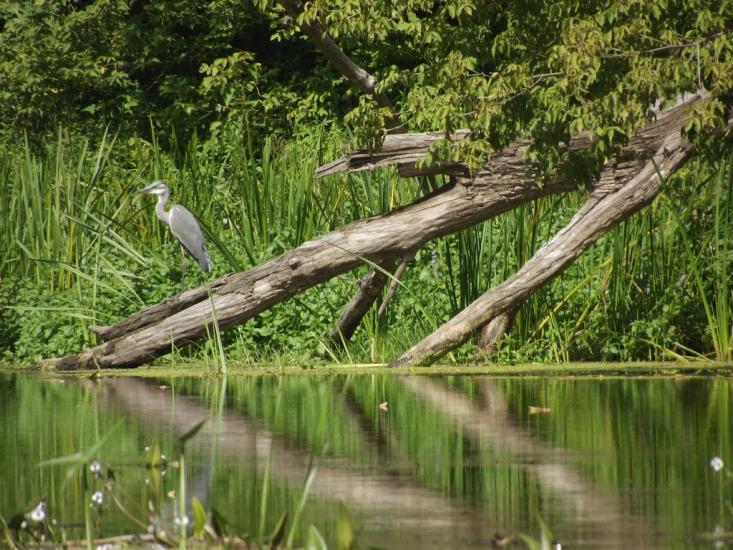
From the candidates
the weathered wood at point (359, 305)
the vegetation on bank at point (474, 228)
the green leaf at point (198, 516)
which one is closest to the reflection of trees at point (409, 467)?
the green leaf at point (198, 516)

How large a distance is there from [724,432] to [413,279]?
15.7 feet

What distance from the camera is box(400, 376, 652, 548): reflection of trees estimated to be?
3.59 m

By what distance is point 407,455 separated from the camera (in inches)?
200

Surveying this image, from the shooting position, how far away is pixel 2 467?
4.89 meters

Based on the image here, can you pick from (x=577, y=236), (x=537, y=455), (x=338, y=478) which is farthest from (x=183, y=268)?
(x=338, y=478)

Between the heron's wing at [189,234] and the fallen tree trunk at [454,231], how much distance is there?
98 cm

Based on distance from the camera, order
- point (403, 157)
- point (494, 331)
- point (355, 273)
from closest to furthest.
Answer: point (403, 157), point (494, 331), point (355, 273)

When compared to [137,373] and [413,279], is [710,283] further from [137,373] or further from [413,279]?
[137,373]

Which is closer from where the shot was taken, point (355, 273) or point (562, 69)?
point (562, 69)

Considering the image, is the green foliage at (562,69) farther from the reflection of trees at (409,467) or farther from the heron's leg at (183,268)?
the heron's leg at (183,268)

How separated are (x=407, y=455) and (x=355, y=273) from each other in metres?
5.36

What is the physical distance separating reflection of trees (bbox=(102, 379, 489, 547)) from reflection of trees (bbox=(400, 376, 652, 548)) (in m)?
0.31

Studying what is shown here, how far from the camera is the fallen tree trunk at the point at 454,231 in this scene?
8367 millimetres

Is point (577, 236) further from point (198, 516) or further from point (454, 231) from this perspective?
point (198, 516)
